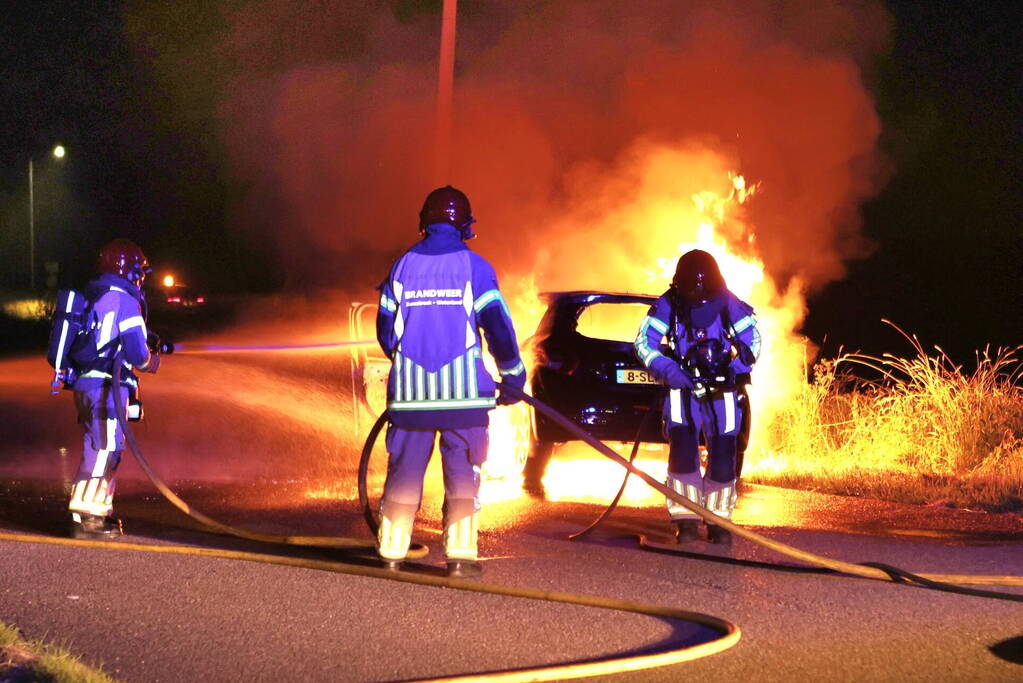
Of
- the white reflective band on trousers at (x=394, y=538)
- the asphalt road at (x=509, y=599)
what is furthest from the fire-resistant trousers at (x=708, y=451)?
the white reflective band on trousers at (x=394, y=538)

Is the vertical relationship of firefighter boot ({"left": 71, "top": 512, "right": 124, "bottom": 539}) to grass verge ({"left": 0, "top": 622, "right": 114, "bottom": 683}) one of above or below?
above

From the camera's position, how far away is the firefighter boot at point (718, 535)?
797 centimetres

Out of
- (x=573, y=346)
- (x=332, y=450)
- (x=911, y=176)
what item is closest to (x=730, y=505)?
(x=573, y=346)

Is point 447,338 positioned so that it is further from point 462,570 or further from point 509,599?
point 509,599

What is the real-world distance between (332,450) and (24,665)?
9.01 meters

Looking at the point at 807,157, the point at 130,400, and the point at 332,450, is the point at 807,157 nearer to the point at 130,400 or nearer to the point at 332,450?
the point at 332,450

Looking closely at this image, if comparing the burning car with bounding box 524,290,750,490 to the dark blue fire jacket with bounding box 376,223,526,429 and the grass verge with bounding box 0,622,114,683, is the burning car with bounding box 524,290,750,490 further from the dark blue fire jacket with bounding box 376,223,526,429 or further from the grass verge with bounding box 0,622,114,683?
the grass verge with bounding box 0,622,114,683

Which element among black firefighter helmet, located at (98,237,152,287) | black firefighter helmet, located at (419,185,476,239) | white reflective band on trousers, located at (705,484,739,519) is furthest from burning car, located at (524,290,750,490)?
black firefighter helmet, located at (419,185,476,239)

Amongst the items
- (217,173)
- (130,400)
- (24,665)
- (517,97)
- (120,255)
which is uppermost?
(217,173)

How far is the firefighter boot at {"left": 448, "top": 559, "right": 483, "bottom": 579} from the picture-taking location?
6.61m

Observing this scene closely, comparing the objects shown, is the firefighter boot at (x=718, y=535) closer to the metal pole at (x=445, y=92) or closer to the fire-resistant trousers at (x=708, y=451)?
the fire-resistant trousers at (x=708, y=451)

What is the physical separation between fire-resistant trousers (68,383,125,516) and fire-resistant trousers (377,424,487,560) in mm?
1865

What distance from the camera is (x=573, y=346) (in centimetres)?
1038

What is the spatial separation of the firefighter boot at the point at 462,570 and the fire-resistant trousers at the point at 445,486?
1.1 inches
